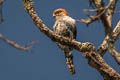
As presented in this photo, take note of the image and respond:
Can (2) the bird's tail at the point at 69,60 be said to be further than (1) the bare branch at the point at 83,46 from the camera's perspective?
Yes

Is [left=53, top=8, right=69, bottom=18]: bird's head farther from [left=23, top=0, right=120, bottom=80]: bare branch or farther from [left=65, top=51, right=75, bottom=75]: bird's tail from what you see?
[left=23, top=0, right=120, bottom=80]: bare branch

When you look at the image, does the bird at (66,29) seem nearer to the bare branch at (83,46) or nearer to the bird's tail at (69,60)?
the bird's tail at (69,60)

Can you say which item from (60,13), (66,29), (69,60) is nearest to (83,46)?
(69,60)

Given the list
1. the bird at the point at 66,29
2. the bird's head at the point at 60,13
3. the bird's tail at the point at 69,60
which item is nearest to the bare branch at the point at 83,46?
the bird's tail at the point at 69,60

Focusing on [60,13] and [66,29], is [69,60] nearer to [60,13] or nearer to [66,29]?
[66,29]

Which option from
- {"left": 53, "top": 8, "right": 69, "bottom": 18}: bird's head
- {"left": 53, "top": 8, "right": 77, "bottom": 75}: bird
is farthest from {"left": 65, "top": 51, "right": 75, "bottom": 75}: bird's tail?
{"left": 53, "top": 8, "right": 69, "bottom": 18}: bird's head

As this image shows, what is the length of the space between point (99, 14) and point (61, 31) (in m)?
5.88

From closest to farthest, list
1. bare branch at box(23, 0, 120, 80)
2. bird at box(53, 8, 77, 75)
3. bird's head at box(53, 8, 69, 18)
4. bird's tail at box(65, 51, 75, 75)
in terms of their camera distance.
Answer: bare branch at box(23, 0, 120, 80)
bird's tail at box(65, 51, 75, 75)
bird at box(53, 8, 77, 75)
bird's head at box(53, 8, 69, 18)

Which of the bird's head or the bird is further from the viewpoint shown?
the bird's head

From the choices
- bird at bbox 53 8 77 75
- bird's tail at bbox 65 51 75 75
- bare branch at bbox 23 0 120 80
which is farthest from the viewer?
bird at bbox 53 8 77 75

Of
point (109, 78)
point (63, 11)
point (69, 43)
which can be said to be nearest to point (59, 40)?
point (69, 43)

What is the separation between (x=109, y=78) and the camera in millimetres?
5797

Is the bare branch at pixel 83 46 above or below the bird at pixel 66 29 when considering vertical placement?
above

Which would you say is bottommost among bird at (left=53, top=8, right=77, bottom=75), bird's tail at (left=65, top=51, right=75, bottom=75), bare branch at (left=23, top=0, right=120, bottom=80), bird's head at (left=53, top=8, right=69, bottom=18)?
bird's tail at (left=65, top=51, right=75, bottom=75)
